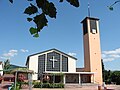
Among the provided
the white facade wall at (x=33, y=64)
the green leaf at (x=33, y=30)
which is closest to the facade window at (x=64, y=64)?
the white facade wall at (x=33, y=64)

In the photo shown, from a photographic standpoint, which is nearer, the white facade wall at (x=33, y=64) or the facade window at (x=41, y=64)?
the white facade wall at (x=33, y=64)

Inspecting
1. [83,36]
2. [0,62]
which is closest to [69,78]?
[83,36]

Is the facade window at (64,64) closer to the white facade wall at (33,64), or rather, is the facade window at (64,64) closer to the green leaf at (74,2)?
the white facade wall at (33,64)

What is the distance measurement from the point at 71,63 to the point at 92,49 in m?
5.71

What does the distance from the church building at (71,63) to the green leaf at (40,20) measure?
4458cm

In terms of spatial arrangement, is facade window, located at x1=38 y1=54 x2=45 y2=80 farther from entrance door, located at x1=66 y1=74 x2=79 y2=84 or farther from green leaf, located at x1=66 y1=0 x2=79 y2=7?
green leaf, located at x1=66 y1=0 x2=79 y2=7

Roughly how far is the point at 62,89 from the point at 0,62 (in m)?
21.9

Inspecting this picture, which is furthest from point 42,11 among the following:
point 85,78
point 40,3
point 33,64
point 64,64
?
point 85,78

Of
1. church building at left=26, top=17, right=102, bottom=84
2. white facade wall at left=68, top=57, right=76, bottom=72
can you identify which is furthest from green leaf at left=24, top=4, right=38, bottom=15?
white facade wall at left=68, top=57, right=76, bottom=72

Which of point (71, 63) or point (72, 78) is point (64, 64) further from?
point (72, 78)

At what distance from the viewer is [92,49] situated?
48.2 metres

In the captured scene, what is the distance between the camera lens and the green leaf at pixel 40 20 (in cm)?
128

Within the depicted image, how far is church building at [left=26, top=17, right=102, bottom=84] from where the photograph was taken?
46.6 meters

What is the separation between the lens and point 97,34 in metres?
49.4
